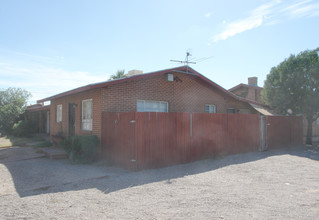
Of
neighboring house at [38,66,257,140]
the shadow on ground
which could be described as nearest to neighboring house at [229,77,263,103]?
neighboring house at [38,66,257,140]

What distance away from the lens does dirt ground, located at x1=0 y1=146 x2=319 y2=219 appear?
169 inches

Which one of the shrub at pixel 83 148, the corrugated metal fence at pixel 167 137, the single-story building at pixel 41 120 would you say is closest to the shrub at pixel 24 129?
the single-story building at pixel 41 120

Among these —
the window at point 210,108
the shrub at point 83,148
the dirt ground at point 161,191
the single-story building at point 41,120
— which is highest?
the window at point 210,108

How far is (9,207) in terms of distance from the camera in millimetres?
4527

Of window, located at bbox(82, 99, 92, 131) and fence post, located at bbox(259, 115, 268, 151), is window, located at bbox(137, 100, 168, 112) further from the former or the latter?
fence post, located at bbox(259, 115, 268, 151)

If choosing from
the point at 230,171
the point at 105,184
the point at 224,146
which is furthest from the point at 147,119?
the point at 224,146

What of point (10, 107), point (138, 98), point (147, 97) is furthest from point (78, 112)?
point (10, 107)

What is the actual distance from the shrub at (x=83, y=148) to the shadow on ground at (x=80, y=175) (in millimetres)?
394

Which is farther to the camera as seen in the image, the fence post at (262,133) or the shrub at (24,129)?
the shrub at (24,129)

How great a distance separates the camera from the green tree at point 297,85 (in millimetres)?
14672

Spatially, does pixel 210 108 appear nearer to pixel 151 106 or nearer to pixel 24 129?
pixel 151 106

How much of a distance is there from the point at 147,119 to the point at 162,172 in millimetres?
Answer: 1638

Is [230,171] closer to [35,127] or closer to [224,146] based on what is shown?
[224,146]

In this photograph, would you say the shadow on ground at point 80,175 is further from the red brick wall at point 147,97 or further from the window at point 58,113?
the window at point 58,113
